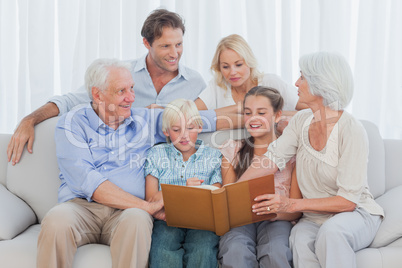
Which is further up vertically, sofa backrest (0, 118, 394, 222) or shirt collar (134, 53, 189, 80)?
shirt collar (134, 53, 189, 80)

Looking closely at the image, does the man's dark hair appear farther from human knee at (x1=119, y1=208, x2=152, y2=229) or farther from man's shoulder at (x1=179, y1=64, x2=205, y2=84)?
human knee at (x1=119, y1=208, x2=152, y2=229)

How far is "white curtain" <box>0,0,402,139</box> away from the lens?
3.07m

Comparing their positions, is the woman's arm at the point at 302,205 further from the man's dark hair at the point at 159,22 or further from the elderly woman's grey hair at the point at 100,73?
the man's dark hair at the point at 159,22

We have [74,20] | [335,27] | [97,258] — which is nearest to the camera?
[97,258]

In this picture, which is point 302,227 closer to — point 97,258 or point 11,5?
point 97,258

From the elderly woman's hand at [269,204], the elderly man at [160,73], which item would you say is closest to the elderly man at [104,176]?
the elderly man at [160,73]

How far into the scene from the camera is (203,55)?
3215mm

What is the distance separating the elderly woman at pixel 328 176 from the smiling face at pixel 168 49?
A: 90 centimetres

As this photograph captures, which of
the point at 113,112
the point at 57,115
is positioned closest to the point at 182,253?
the point at 113,112

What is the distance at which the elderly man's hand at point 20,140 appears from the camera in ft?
7.94

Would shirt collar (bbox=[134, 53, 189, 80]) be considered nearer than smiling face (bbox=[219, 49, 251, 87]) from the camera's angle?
No

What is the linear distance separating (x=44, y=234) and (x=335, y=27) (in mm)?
2205

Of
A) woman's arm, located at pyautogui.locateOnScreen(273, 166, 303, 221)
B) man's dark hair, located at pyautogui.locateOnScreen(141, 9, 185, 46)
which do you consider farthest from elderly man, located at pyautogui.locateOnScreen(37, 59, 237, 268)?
woman's arm, located at pyautogui.locateOnScreen(273, 166, 303, 221)

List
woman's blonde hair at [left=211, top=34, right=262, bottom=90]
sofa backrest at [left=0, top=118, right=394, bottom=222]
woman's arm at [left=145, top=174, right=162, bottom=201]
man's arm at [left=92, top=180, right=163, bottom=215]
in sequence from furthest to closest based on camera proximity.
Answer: woman's blonde hair at [left=211, top=34, right=262, bottom=90] → sofa backrest at [left=0, top=118, right=394, bottom=222] → woman's arm at [left=145, top=174, right=162, bottom=201] → man's arm at [left=92, top=180, right=163, bottom=215]
